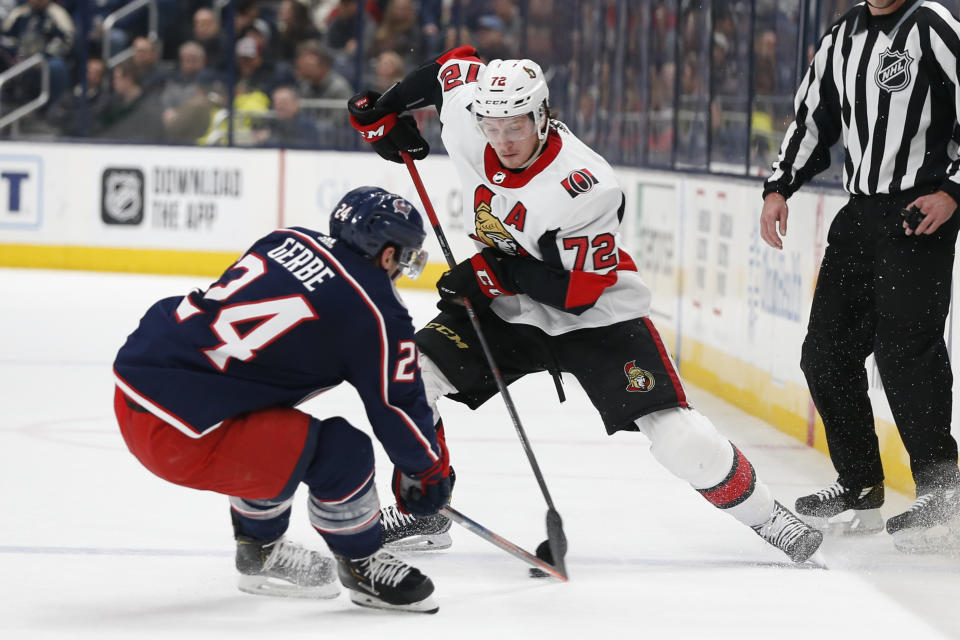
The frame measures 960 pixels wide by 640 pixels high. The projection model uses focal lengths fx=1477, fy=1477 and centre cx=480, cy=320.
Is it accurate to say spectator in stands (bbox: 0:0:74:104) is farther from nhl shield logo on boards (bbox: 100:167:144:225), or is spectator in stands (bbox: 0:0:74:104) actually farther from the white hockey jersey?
the white hockey jersey

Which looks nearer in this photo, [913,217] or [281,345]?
[281,345]

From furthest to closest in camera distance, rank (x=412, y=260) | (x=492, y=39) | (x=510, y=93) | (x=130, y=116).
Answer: (x=130, y=116) < (x=492, y=39) < (x=510, y=93) < (x=412, y=260)

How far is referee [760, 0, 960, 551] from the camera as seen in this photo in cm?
306

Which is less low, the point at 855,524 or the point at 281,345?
the point at 281,345

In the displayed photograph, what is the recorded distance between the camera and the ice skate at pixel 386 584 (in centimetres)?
256

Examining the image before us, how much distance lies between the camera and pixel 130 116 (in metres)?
9.62

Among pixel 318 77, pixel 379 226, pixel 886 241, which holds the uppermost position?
pixel 379 226

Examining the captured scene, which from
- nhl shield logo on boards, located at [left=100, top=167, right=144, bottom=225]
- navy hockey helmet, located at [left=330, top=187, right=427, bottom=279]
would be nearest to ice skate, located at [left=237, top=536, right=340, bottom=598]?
navy hockey helmet, located at [left=330, top=187, right=427, bottom=279]

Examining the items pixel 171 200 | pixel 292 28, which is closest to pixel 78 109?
pixel 171 200

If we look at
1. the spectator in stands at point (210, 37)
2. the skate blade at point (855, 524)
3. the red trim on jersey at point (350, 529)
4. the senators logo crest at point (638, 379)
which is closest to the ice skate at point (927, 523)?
the skate blade at point (855, 524)

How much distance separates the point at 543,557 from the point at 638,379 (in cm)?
40

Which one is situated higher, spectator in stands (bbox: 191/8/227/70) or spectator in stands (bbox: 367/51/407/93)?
spectator in stands (bbox: 191/8/227/70)

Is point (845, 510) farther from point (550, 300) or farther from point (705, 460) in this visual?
point (550, 300)

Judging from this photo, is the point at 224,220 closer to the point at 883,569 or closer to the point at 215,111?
the point at 215,111
